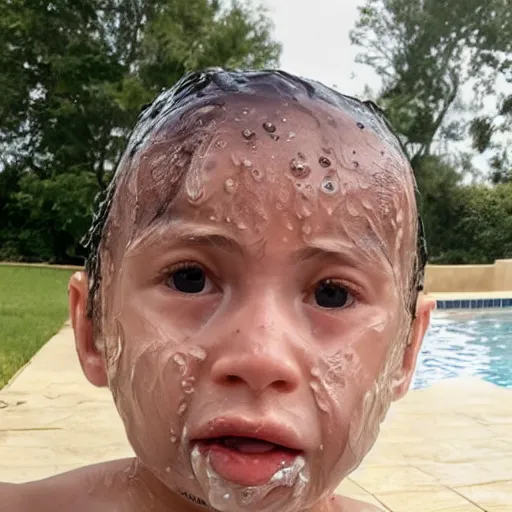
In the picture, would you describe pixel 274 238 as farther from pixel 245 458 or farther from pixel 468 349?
pixel 468 349

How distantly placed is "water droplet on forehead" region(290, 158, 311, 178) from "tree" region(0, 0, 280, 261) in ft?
64.2

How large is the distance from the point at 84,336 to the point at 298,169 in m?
0.62

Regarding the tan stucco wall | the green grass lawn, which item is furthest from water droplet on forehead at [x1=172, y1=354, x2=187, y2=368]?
the tan stucco wall

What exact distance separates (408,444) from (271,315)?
3890 millimetres

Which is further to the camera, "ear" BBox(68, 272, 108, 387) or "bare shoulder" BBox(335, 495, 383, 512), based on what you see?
"bare shoulder" BBox(335, 495, 383, 512)

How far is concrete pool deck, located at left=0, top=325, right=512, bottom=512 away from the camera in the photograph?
4.00 m

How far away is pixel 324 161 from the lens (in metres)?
1.47

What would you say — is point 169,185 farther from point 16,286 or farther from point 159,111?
point 16,286

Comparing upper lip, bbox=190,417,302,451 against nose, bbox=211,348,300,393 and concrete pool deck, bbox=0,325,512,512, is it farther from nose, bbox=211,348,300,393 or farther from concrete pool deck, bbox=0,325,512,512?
concrete pool deck, bbox=0,325,512,512

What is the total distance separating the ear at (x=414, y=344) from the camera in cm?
170

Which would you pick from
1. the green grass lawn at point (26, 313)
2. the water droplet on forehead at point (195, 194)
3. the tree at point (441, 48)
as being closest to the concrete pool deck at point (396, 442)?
the green grass lawn at point (26, 313)

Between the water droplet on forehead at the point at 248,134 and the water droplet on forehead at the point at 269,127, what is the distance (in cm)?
3

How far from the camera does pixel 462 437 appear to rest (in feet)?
17.1

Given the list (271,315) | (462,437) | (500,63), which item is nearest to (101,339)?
(271,315)
